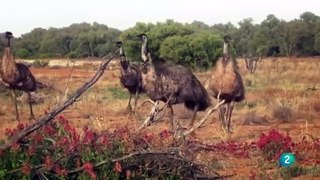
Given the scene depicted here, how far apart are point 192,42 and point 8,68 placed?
1961cm

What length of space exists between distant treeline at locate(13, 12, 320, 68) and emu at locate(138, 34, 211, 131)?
568 inches

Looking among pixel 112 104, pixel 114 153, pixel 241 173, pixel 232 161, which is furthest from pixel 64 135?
pixel 112 104

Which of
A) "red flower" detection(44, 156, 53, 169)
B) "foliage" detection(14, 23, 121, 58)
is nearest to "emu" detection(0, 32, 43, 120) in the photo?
"red flower" detection(44, 156, 53, 169)

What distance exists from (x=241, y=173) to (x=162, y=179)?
10.0ft

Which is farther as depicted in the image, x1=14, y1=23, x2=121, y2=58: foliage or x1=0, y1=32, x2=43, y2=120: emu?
x1=14, y1=23, x2=121, y2=58: foliage

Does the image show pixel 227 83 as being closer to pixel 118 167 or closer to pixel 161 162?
pixel 161 162

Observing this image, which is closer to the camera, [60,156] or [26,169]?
[26,169]

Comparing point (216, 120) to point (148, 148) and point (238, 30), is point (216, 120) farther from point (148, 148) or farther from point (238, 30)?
point (238, 30)

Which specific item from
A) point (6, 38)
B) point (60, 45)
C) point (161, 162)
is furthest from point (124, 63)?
point (60, 45)

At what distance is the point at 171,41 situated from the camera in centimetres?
3506

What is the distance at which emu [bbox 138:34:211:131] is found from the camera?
43.6 feet

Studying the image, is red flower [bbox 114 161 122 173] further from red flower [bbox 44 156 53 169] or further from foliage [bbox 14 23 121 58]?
foliage [bbox 14 23 121 58]

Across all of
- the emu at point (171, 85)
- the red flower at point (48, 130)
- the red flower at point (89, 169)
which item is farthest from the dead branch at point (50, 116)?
the emu at point (171, 85)

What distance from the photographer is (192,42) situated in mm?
34875
